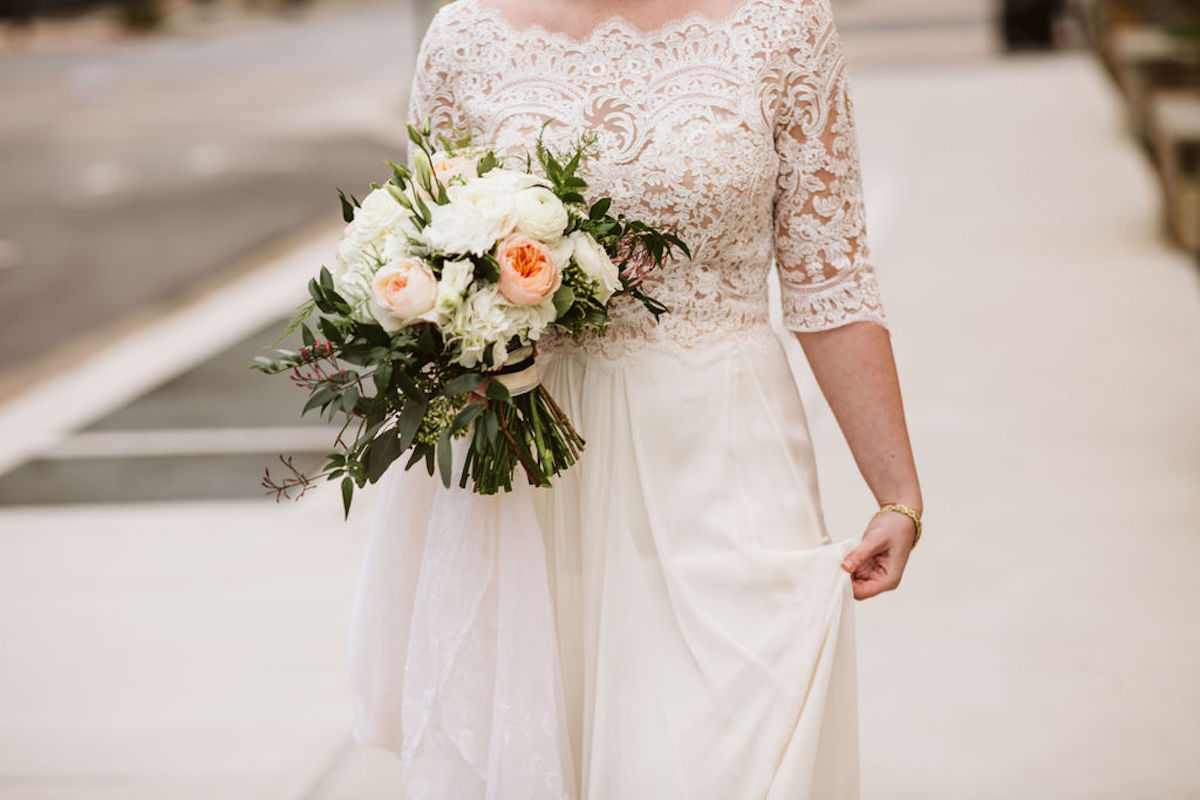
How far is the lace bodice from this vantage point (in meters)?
2.76

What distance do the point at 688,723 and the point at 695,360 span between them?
2.06 ft

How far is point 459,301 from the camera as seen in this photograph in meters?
2.46

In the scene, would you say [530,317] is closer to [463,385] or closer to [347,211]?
[463,385]

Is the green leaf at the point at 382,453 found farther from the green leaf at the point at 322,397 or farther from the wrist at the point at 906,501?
the wrist at the point at 906,501

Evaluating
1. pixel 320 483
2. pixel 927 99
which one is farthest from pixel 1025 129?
pixel 320 483

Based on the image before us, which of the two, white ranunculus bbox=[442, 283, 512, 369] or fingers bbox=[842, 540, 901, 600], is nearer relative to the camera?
white ranunculus bbox=[442, 283, 512, 369]

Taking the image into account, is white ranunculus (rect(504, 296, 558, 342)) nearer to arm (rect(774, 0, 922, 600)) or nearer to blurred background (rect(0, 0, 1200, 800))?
arm (rect(774, 0, 922, 600))

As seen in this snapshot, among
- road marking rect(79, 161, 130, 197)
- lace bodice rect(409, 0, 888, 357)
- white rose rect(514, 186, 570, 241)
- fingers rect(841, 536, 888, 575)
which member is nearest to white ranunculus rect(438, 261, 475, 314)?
white rose rect(514, 186, 570, 241)

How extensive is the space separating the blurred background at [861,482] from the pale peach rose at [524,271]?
2.47m

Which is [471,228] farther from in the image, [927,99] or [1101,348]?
[927,99]

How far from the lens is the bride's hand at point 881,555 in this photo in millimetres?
2805

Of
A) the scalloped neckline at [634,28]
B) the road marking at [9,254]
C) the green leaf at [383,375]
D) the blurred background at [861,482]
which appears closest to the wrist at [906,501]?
the scalloped neckline at [634,28]

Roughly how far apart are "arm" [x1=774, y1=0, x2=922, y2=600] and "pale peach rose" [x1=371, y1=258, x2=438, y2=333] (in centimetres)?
73

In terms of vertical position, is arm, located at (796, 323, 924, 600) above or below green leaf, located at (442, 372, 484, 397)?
below
